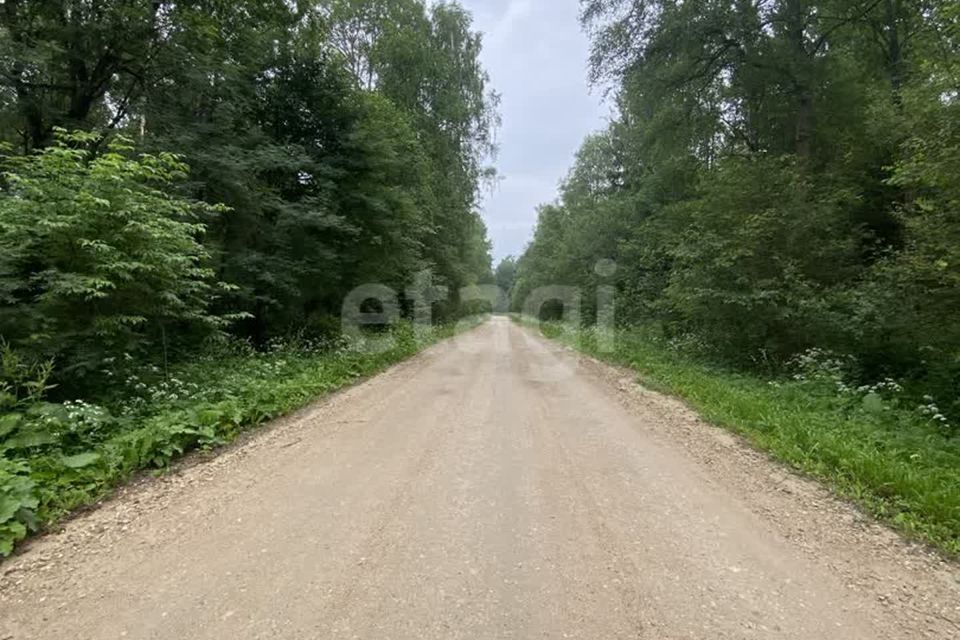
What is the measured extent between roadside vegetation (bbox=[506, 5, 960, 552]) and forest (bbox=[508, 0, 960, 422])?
42mm

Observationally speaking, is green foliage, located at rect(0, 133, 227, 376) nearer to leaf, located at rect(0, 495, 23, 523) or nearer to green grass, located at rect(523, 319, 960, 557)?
leaf, located at rect(0, 495, 23, 523)

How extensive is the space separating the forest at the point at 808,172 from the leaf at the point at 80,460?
921cm

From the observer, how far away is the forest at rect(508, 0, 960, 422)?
6410 millimetres

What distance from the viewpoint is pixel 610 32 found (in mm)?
11820

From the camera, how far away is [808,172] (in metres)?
10.6

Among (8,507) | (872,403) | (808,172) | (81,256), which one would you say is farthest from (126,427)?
(808,172)

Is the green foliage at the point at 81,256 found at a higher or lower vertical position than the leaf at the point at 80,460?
higher

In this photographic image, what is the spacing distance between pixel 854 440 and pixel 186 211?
853 centimetres

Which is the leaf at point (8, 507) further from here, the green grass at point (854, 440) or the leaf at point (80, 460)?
the green grass at point (854, 440)

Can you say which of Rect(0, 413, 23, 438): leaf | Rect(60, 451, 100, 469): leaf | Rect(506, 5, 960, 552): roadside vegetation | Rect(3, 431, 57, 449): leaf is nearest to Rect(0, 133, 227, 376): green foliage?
Rect(0, 413, 23, 438): leaf

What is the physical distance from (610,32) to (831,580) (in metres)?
12.8

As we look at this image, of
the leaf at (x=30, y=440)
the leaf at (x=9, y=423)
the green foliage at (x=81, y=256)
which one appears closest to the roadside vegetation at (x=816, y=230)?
the leaf at (x=30, y=440)

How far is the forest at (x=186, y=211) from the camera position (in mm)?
5000

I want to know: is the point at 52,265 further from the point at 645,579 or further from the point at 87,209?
the point at 645,579
